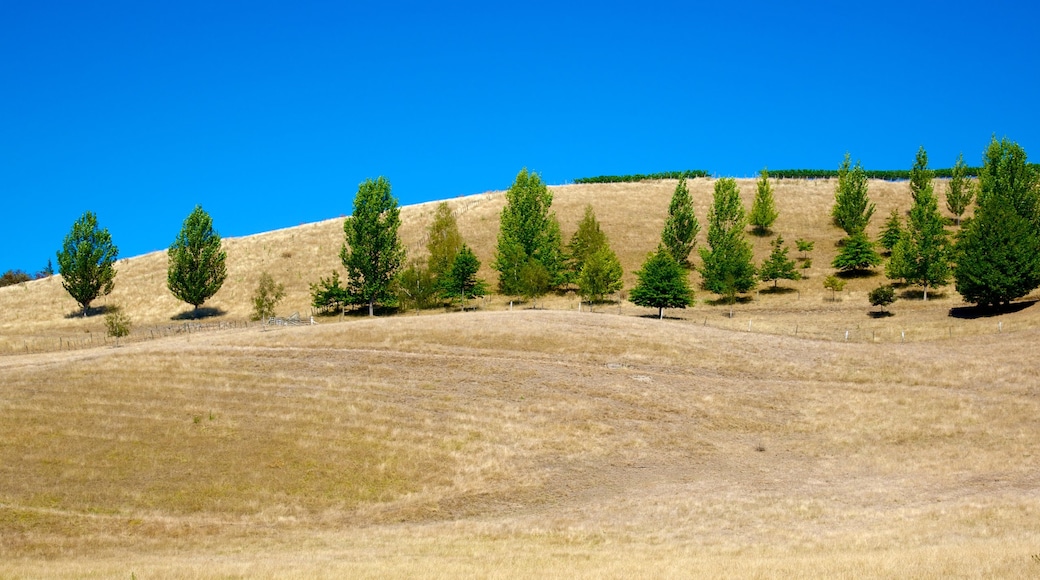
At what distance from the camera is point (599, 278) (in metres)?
91.6

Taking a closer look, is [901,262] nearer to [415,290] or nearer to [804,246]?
[804,246]

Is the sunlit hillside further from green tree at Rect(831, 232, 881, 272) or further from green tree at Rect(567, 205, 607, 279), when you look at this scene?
green tree at Rect(567, 205, 607, 279)

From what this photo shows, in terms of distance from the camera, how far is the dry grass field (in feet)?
92.2

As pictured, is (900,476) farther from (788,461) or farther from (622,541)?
(622,541)

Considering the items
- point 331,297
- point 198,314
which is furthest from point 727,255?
point 198,314

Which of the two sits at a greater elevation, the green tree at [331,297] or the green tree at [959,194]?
the green tree at [959,194]

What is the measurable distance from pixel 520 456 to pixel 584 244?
214 feet

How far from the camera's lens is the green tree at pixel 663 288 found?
83.4 m

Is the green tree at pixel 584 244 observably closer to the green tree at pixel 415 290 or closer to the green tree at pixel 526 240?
the green tree at pixel 526 240

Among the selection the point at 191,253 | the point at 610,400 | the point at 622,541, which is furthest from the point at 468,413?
the point at 191,253

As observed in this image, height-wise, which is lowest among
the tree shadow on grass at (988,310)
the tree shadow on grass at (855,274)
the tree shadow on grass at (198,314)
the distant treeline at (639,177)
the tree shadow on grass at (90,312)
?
the tree shadow on grass at (988,310)

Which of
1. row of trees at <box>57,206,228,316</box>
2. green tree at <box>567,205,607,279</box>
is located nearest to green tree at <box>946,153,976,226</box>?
green tree at <box>567,205,607,279</box>

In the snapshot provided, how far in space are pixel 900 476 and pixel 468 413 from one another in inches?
894

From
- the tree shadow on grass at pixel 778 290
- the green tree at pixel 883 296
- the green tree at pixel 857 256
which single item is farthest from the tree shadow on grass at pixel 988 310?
the tree shadow on grass at pixel 778 290
